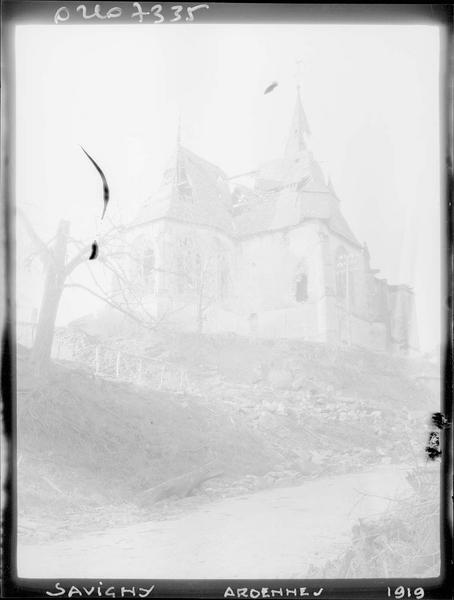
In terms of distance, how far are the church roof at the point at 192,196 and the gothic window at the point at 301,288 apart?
1.09ft

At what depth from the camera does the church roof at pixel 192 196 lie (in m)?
2.27

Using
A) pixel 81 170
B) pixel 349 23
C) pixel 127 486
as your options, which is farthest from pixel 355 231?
pixel 127 486

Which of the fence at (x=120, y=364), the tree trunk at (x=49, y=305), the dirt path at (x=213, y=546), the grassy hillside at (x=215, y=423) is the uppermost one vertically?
the tree trunk at (x=49, y=305)

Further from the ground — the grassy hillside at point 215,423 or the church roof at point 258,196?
the church roof at point 258,196

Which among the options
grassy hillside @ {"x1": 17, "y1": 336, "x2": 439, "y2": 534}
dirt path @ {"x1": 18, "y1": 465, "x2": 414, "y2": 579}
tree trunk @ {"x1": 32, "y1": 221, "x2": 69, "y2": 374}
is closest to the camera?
dirt path @ {"x1": 18, "y1": 465, "x2": 414, "y2": 579}

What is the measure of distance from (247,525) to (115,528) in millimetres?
435

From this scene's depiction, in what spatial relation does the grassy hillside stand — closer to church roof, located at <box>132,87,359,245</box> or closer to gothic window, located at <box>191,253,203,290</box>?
gothic window, located at <box>191,253,203,290</box>

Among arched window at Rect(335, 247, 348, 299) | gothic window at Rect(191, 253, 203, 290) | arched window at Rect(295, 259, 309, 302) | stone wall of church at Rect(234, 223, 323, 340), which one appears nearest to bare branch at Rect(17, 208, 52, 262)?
gothic window at Rect(191, 253, 203, 290)

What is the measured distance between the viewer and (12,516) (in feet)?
6.56

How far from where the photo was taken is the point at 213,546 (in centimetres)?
195

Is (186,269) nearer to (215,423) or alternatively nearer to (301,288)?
(301,288)

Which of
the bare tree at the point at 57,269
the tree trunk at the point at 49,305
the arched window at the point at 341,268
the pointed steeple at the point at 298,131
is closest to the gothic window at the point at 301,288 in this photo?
the arched window at the point at 341,268

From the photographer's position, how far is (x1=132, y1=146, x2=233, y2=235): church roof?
2.27 meters

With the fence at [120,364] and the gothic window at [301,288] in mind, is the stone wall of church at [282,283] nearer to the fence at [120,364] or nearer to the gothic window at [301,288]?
the gothic window at [301,288]
